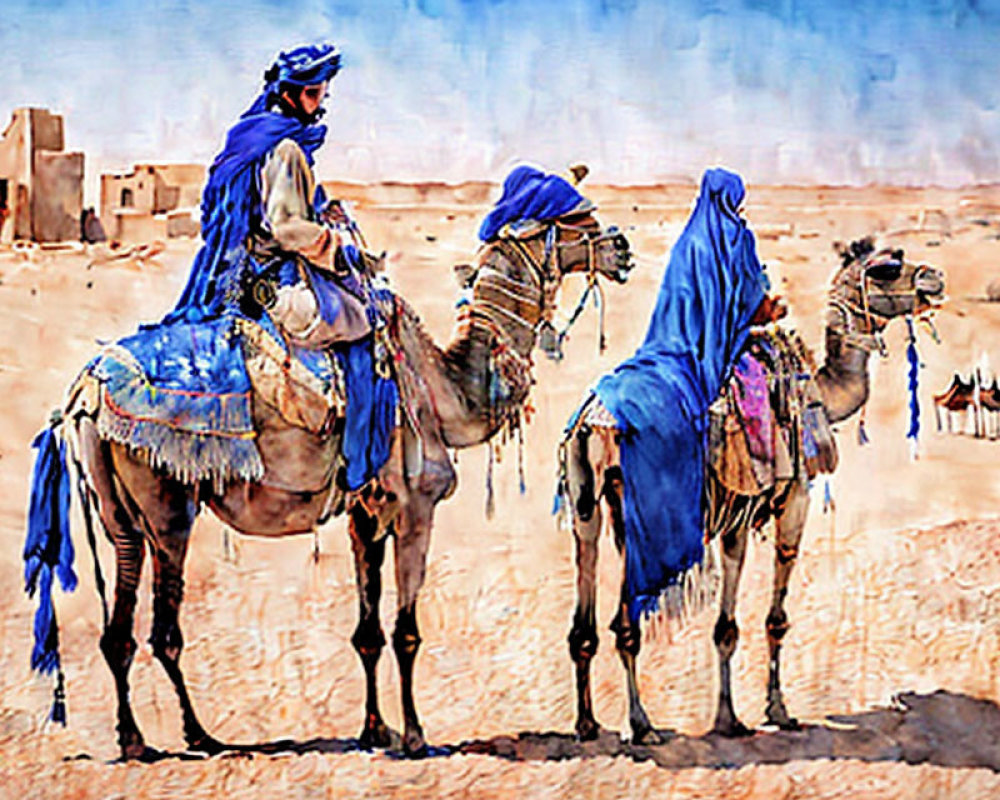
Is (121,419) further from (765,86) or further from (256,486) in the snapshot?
(765,86)

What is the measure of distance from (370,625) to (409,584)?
20cm

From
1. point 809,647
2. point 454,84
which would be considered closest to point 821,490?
point 809,647

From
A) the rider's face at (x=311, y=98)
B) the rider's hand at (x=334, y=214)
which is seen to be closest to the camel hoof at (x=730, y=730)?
the rider's hand at (x=334, y=214)

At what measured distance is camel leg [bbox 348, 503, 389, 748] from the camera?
21.1ft

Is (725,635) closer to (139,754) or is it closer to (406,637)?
(406,637)

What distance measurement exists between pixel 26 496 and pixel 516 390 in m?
1.51

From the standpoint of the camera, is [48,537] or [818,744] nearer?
[48,537]

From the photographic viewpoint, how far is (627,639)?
21.4ft

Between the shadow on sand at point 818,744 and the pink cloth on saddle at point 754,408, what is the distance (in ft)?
3.02

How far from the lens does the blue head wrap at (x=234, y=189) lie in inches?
243

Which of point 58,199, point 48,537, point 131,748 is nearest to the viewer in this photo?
point 48,537

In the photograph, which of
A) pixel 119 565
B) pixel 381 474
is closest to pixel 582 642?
pixel 381 474

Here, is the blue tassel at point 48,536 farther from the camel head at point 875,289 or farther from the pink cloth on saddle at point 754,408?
the camel head at point 875,289

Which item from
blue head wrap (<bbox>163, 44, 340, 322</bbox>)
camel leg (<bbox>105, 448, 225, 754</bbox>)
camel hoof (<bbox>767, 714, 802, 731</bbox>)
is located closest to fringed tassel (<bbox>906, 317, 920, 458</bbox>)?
camel hoof (<bbox>767, 714, 802, 731</bbox>)
